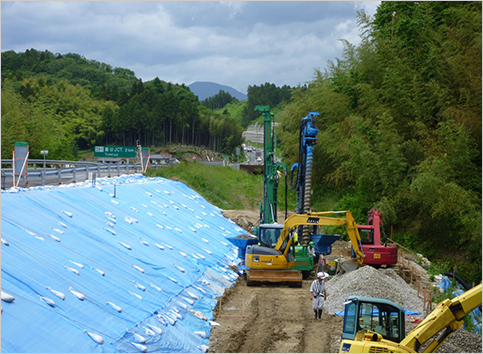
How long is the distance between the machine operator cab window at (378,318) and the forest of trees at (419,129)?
45.3 feet

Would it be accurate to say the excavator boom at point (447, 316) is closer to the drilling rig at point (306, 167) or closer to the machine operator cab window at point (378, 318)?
the machine operator cab window at point (378, 318)

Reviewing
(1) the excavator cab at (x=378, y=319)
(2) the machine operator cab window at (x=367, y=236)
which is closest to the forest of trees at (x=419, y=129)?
(2) the machine operator cab window at (x=367, y=236)

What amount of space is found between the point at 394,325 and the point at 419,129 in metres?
19.3

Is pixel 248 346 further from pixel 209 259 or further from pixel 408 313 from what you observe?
pixel 209 259

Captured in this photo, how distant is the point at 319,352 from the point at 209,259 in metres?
7.95

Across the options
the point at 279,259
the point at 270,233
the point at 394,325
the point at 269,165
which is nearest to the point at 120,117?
the point at 269,165

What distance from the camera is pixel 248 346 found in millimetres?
10383

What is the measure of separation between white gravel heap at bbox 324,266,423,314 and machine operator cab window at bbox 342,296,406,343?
5044 millimetres

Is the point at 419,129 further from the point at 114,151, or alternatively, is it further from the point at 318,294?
the point at 114,151

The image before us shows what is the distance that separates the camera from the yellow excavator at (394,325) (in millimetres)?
7016

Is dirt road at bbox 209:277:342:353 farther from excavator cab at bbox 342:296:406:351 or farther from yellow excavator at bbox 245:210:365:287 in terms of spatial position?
excavator cab at bbox 342:296:406:351

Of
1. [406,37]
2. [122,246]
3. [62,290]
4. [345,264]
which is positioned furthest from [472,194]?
[62,290]

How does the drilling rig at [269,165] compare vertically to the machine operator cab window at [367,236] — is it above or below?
above

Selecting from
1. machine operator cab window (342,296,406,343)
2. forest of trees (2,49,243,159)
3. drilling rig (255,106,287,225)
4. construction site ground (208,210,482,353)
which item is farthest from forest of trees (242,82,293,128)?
machine operator cab window (342,296,406,343)
